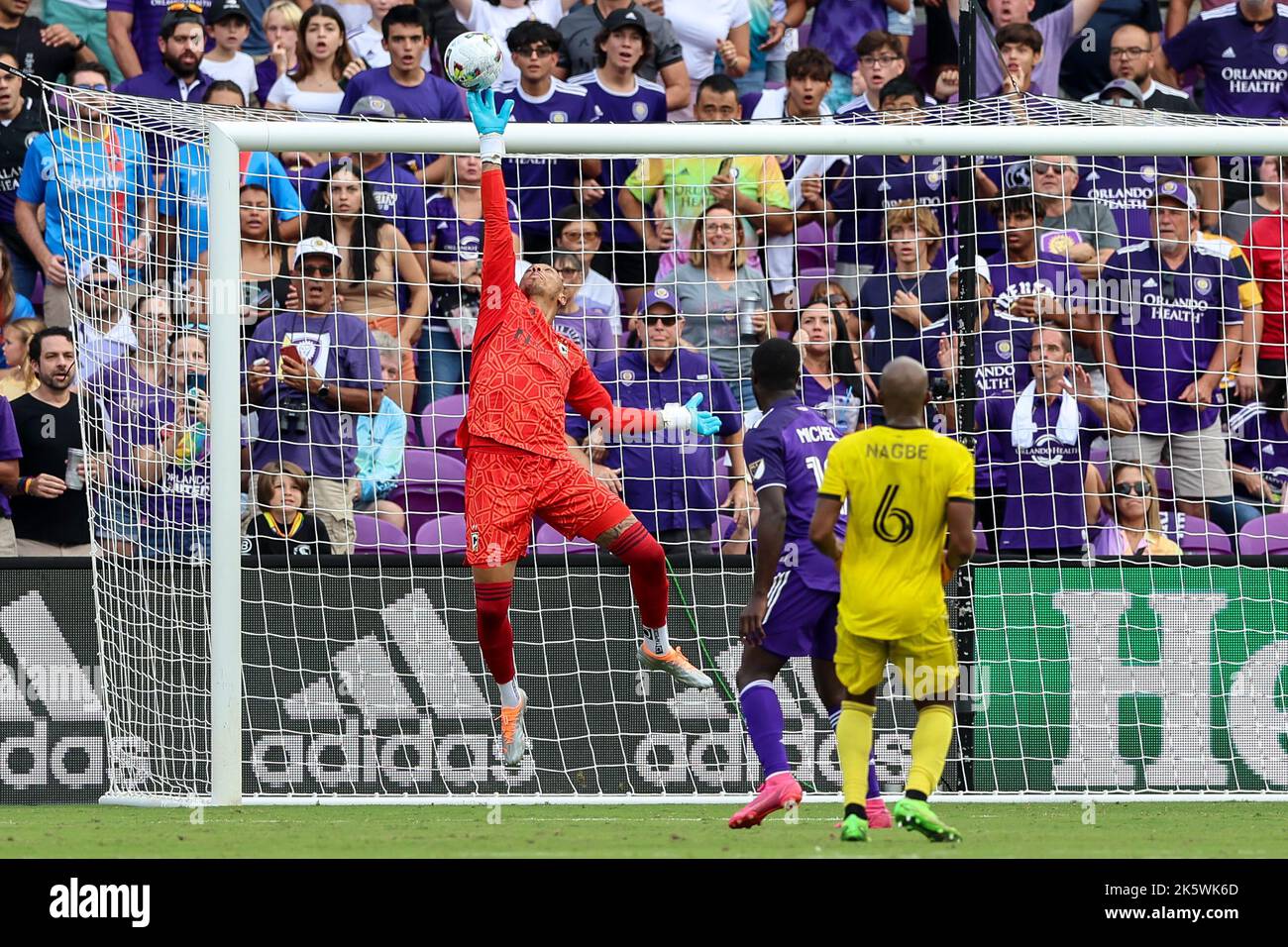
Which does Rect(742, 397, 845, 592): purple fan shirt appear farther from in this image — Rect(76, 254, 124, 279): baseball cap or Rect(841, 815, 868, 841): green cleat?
Rect(76, 254, 124, 279): baseball cap

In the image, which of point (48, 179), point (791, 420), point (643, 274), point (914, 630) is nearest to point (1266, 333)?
point (643, 274)

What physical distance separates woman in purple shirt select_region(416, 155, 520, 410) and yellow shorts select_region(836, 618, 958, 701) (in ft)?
13.8

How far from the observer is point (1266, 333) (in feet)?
38.2

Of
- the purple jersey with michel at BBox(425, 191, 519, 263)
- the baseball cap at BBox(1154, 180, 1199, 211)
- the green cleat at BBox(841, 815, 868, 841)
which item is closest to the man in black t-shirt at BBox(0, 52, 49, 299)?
the purple jersey with michel at BBox(425, 191, 519, 263)

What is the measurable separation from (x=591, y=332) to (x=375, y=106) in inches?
98.4

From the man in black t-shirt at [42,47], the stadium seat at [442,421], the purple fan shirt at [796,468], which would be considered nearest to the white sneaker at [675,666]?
the purple fan shirt at [796,468]

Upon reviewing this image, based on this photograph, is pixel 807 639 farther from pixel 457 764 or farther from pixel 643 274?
pixel 643 274

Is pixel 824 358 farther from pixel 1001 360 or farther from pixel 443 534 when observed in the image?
pixel 443 534

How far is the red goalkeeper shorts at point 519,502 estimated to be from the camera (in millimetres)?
8648

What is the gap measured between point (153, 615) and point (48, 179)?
10.8 feet

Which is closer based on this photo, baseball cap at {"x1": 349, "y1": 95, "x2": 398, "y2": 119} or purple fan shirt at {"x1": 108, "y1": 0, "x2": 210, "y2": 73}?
baseball cap at {"x1": 349, "y1": 95, "x2": 398, "y2": 119}

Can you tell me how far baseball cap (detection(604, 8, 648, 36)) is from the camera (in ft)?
41.2

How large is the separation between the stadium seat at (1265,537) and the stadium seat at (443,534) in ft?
14.8

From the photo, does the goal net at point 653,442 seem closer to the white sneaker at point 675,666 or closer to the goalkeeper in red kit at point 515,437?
the goalkeeper in red kit at point 515,437
